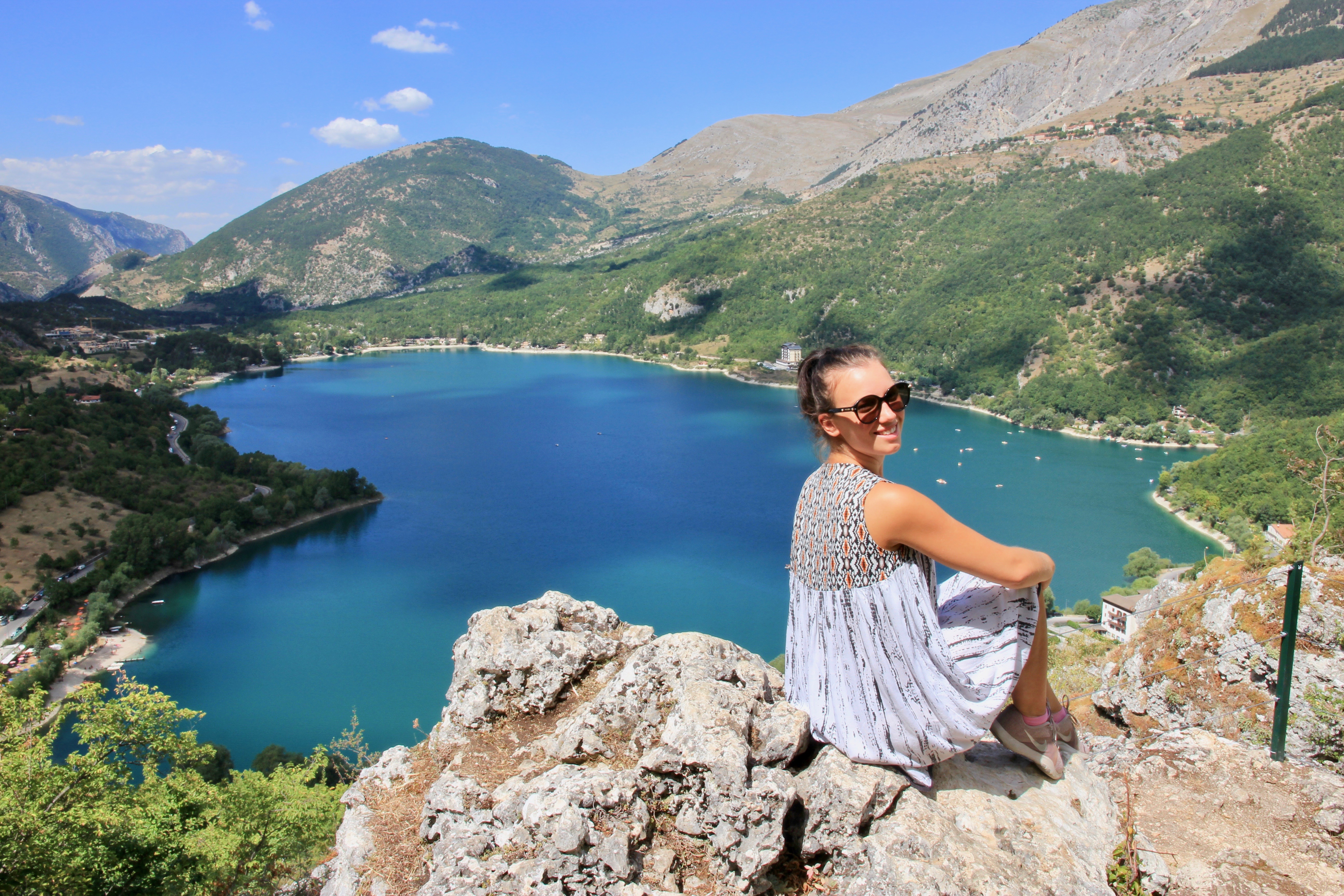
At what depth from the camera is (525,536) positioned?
32375mm

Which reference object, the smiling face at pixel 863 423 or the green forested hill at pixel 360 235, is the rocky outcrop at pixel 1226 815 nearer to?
the smiling face at pixel 863 423

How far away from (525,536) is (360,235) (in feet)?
466

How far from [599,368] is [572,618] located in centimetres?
7978

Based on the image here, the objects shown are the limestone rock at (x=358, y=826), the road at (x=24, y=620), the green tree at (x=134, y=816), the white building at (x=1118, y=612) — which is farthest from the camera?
the road at (x=24, y=620)

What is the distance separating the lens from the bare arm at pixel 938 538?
2111 millimetres

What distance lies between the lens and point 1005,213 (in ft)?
266

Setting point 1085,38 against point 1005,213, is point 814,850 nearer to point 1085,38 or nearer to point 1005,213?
point 1005,213

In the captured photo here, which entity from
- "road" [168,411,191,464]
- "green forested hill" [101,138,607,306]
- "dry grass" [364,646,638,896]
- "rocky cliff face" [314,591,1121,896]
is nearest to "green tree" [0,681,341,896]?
"dry grass" [364,646,638,896]

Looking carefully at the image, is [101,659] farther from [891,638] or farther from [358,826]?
[891,638]

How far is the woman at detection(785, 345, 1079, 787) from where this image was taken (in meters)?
2.20

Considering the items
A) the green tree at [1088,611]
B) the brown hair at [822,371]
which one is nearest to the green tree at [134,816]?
the brown hair at [822,371]

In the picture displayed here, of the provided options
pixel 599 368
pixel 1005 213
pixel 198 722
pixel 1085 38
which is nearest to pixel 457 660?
pixel 198 722

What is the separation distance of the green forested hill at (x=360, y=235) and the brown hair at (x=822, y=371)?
14908 cm

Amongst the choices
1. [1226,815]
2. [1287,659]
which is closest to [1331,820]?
[1226,815]
